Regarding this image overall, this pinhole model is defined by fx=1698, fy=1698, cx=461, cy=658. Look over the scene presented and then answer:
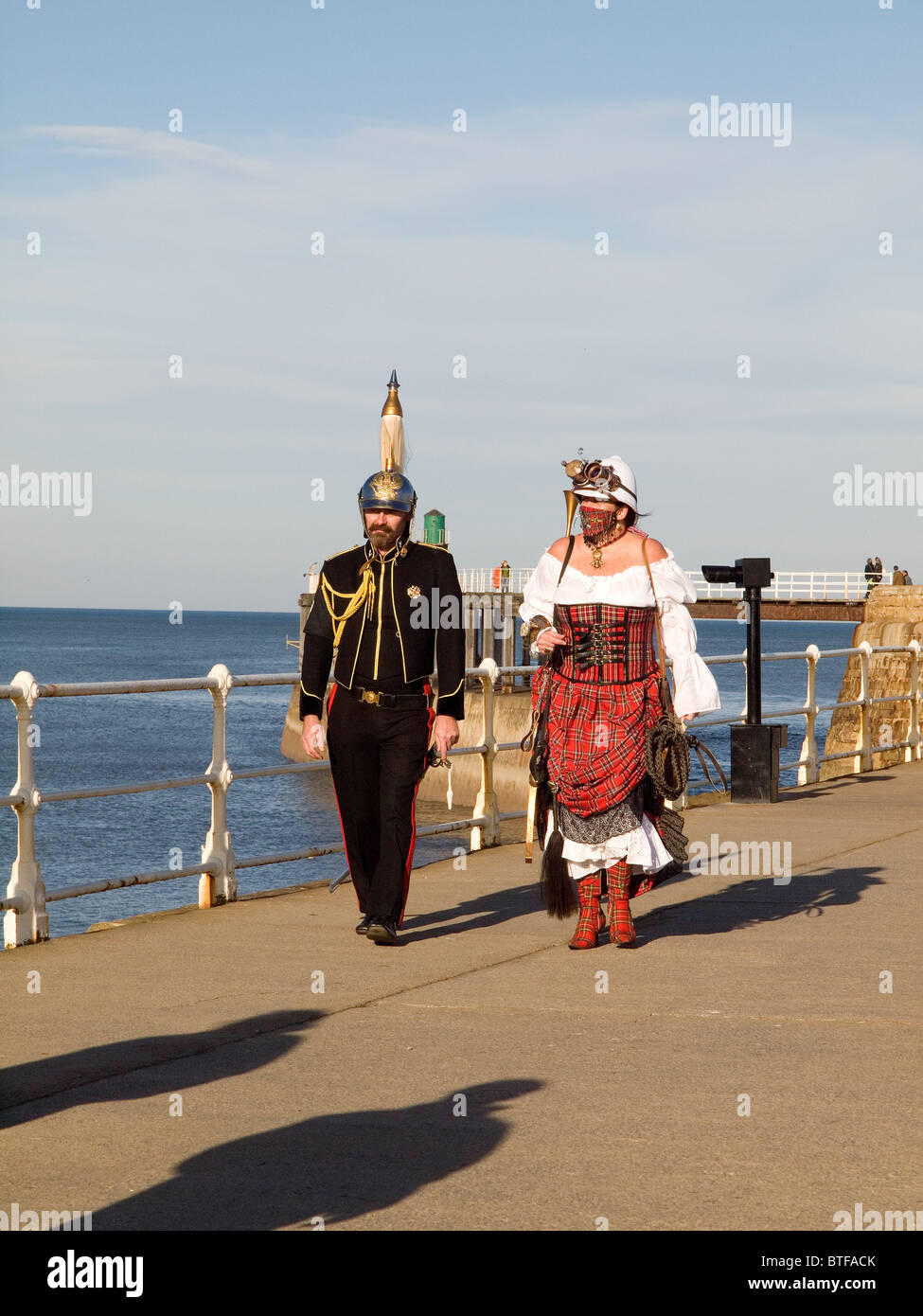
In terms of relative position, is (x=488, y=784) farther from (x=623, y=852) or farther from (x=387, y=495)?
(x=387, y=495)

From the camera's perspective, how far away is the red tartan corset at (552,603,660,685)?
7375mm

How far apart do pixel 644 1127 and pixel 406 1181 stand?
2.64ft

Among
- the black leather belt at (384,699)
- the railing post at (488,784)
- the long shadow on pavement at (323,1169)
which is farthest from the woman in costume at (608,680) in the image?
the railing post at (488,784)

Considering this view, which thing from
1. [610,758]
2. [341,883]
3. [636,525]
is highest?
[636,525]

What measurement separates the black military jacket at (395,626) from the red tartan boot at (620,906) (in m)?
0.99

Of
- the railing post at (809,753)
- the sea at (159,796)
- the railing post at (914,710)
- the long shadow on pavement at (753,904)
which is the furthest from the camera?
the sea at (159,796)

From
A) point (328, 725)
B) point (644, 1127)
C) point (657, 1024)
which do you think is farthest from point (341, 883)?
point (644, 1127)

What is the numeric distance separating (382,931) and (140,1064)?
2187mm

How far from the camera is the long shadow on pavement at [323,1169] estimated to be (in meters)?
3.95

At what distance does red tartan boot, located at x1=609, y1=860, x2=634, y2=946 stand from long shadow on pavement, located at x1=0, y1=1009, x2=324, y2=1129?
187cm

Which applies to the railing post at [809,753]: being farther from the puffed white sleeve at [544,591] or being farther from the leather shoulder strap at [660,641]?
the puffed white sleeve at [544,591]
